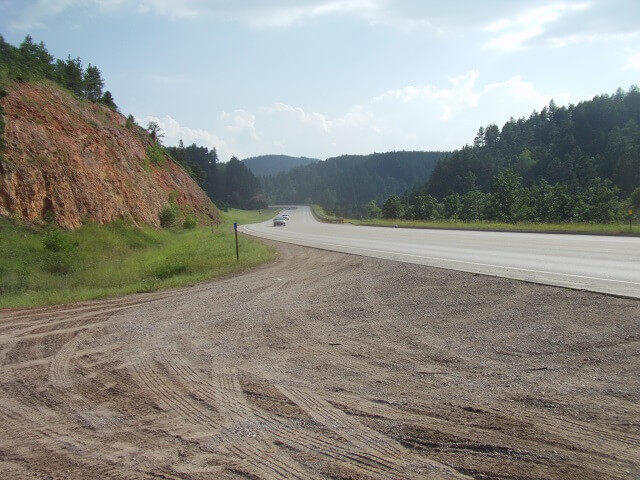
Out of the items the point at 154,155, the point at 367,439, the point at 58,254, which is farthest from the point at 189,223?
the point at 367,439

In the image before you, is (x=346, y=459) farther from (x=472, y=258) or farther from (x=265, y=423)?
(x=472, y=258)

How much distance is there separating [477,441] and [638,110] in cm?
16315

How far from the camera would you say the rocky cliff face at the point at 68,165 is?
2645 centimetres

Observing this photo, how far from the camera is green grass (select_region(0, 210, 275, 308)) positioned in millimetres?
15461

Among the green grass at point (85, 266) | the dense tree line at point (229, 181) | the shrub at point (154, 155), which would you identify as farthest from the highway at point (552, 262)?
the dense tree line at point (229, 181)

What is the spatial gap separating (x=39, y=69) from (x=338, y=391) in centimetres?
3934

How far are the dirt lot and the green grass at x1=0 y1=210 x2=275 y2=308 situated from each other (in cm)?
574

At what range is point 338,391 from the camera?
17.6ft

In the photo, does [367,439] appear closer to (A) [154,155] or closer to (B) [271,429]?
(B) [271,429]

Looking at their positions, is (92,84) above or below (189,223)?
above

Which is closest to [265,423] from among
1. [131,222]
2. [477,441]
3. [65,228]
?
[477,441]

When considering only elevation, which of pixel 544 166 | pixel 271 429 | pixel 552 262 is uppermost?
pixel 544 166

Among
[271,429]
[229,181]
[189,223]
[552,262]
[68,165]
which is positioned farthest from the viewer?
[229,181]

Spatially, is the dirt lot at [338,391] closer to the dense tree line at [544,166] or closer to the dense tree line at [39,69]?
the dense tree line at [39,69]
